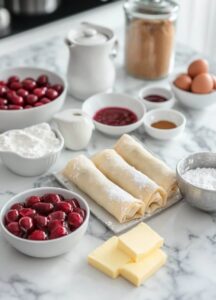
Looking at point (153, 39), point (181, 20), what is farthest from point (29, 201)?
point (181, 20)

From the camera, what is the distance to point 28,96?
1.59 metres

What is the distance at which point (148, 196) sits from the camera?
1.29 meters

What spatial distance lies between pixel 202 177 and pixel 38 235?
38cm

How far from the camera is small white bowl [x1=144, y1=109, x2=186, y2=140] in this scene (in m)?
1.55

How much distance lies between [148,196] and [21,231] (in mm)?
275

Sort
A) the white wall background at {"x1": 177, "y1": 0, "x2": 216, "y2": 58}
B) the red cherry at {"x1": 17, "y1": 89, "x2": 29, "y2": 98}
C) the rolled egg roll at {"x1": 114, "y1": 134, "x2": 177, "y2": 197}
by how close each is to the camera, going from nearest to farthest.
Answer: the rolled egg roll at {"x1": 114, "y1": 134, "x2": 177, "y2": 197}
the red cherry at {"x1": 17, "y1": 89, "x2": 29, "y2": 98}
the white wall background at {"x1": 177, "y1": 0, "x2": 216, "y2": 58}

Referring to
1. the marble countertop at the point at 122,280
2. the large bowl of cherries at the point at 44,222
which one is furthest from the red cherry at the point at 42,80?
the large bowl of cherries at the point at 44,222

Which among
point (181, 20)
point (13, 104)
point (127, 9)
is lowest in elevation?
point (181, 20)

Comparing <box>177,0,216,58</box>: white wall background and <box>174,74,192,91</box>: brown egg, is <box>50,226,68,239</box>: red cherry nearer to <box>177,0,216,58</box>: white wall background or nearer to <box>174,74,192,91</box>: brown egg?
<box>174,74,192,91</box>: brown egg

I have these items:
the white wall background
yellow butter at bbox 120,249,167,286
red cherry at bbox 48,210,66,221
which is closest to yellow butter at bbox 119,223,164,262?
yellow butter at bbox 120,249,167,286

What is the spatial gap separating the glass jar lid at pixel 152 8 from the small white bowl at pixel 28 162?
513 mm

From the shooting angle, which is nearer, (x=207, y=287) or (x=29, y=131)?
(x=207, y=287)

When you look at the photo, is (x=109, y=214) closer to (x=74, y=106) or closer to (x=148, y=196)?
(x=148, y=196)

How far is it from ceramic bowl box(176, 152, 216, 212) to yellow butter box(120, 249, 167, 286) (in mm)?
158
